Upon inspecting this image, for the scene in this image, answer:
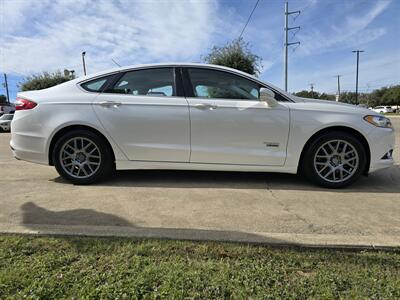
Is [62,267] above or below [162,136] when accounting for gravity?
below

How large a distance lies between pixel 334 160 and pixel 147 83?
8.32 feet

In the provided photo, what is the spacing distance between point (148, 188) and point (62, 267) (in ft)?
6.38

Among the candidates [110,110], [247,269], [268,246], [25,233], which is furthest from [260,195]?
[25,233]

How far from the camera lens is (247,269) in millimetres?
2057

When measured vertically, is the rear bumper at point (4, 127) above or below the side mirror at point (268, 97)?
below

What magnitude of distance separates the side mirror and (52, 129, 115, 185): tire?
1.99 meters

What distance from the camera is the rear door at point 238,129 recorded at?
395 centimetres

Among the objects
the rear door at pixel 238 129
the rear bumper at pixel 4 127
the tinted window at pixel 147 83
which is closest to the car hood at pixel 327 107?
the rear door at pixel 238 129

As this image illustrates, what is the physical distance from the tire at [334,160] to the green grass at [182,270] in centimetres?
176

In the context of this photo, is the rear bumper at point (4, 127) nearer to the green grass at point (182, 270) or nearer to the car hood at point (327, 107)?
the green grass at point (182, 270)

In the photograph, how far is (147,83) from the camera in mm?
4160

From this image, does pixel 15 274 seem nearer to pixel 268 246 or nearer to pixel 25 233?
pixel 25 233

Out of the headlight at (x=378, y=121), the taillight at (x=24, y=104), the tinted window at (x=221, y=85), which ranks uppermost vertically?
the tinted window at (x=221, y=85)

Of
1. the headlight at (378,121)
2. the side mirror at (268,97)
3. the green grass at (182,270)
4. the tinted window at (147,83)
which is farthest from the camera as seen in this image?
the tinted window at (147,83)
